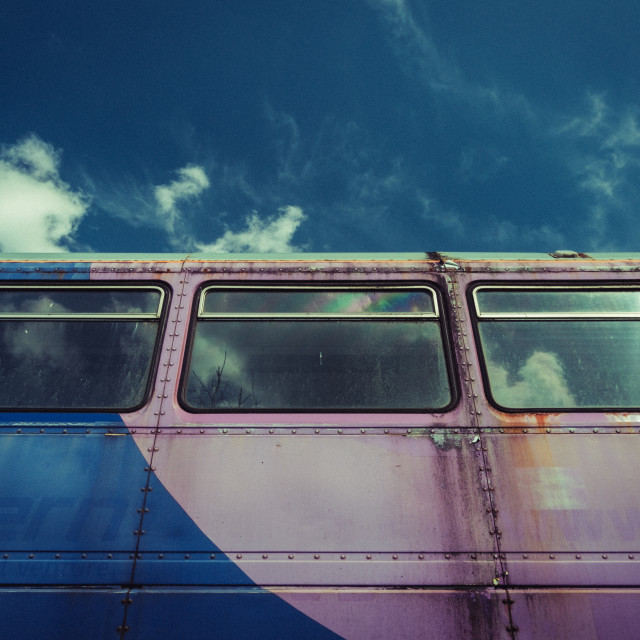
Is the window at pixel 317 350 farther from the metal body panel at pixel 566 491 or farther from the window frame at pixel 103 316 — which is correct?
the metal body panel at pixel 566 491

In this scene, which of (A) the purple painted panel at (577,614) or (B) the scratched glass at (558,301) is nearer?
(A) the purple painted panel at (577,614)

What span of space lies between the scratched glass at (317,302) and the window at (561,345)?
1.48ft

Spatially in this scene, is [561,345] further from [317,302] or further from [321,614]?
[321,614]

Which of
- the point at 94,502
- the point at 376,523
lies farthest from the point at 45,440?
the point at 376,523

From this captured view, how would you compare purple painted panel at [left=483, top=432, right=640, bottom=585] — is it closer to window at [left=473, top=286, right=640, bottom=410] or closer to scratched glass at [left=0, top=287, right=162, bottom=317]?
window at [left=473, top=286, right=640, bottom=410]

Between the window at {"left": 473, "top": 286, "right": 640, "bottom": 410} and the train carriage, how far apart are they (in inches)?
0.5

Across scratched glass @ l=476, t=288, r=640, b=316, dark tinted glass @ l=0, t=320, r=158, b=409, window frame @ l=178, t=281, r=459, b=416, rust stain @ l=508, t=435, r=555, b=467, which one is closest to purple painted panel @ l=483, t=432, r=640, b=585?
rust stain @ l=508, t=435, r=555, b=467

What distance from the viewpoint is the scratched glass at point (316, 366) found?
2.74 metres

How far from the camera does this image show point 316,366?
2.83 metres

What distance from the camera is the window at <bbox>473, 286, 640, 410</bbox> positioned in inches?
108

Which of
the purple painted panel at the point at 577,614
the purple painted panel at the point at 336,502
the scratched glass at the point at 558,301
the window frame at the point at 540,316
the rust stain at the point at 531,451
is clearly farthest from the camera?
the scratched glass at the point at 558,301

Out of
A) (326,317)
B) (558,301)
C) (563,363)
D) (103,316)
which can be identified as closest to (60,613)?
(103,316)

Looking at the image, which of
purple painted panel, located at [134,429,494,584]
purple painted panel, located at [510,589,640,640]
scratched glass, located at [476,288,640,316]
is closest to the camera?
purple painted panel, located at [510,589,640,640]

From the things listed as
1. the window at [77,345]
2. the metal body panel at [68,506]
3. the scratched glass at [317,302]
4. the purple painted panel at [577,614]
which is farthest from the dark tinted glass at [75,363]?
the purple painted panel at [577,614]
